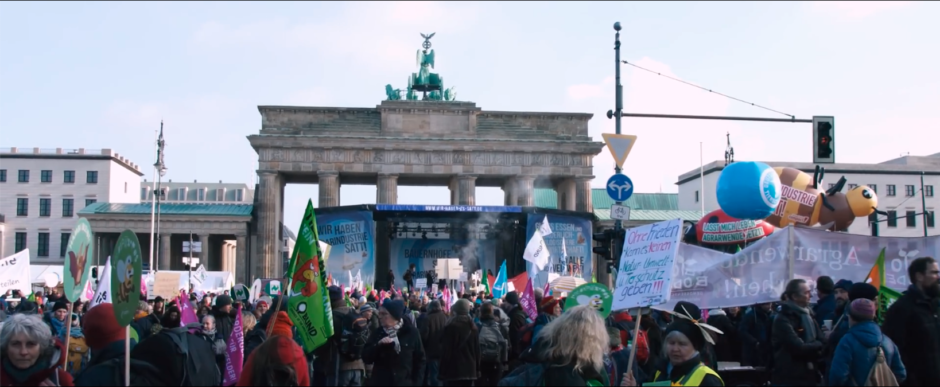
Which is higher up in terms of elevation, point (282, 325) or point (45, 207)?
point (45, 207)

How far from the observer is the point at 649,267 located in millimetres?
7977

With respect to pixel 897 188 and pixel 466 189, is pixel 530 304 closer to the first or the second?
pixel 466 189

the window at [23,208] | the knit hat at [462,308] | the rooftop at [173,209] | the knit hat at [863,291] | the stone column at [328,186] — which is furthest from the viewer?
the window at [23,208]

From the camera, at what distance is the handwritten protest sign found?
7664mm

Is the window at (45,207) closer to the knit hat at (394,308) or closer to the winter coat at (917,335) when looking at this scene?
the knit hat at (394,308)

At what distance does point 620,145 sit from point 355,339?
29.0 feet

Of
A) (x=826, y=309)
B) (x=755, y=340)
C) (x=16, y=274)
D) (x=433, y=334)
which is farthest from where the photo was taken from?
(x=16, y=274)

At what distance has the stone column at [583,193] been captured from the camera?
211ft

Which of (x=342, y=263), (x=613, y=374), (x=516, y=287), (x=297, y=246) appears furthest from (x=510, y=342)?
(x=342, y=263)

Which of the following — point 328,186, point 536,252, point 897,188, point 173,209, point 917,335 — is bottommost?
point 917,335

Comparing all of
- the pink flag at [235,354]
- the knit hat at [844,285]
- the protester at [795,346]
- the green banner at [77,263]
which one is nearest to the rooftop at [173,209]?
the green banner at [77,263]

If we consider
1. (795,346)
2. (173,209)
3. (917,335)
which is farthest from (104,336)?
(173,209)

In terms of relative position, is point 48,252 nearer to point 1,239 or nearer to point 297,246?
point 1,239

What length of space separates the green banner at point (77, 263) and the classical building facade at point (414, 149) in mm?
52998
